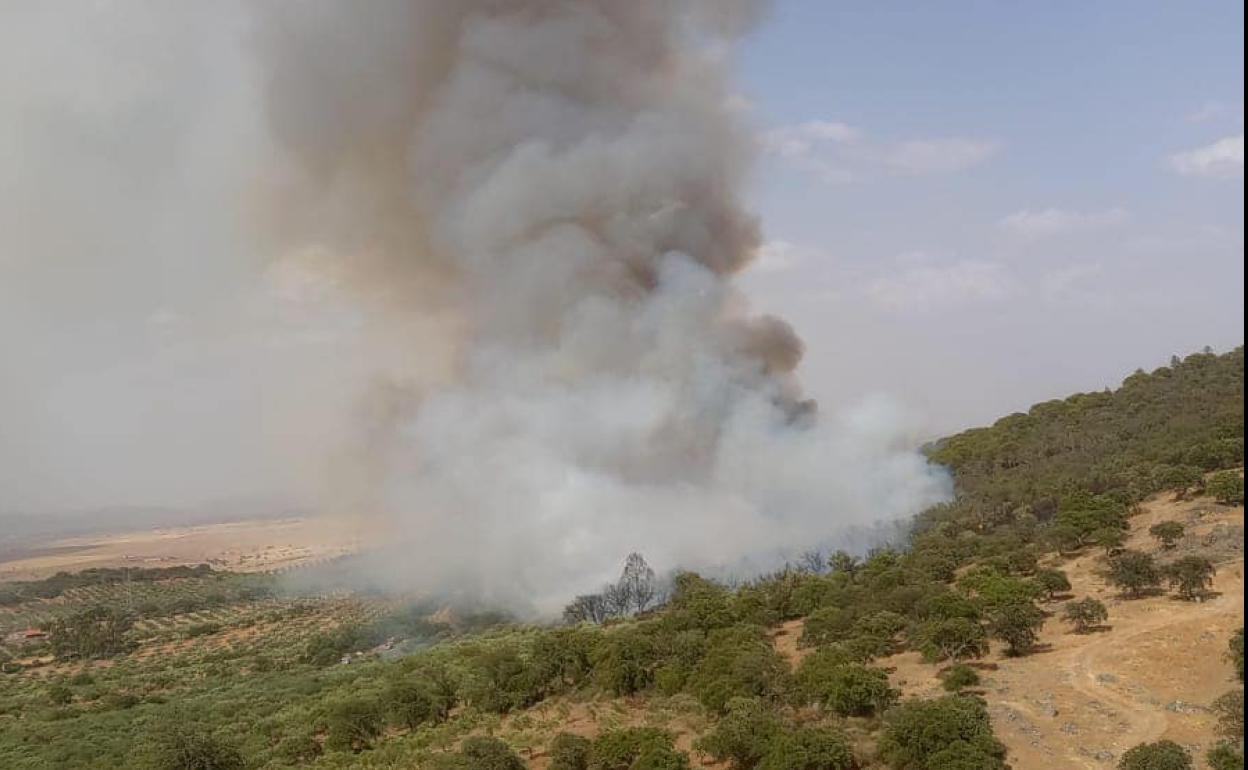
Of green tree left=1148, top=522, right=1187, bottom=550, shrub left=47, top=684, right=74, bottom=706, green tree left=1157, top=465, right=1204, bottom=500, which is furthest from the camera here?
green tree left=1157, top=465, right=1204, bottom=500

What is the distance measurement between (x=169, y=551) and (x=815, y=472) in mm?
89257

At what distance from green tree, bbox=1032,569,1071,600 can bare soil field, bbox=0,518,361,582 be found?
7346 centimetres

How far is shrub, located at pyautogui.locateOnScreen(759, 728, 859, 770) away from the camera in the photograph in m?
16.5

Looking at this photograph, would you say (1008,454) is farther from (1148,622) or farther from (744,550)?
(1148,622)

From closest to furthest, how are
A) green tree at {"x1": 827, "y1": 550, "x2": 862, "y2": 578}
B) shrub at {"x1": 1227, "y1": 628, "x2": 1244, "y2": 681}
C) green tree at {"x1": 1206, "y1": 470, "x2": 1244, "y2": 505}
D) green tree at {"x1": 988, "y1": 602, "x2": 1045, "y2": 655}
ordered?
1. shrub at {"x1": 1227, "y1": 628, "x2": 1244, "y2": 681}
2. green tree at {"x1": 988, "y1": 602, "x2": 1045, "y2": 655}
3. green tree at {"x1": 1206, "y1": 470, "x2": 1244, "y2": 505}
4. green tree at {"x1": 827, "y1": 550, "x2": 862, "y2": 578}

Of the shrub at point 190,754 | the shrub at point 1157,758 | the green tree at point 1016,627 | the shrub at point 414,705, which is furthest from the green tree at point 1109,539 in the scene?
the shrub at point 190,754

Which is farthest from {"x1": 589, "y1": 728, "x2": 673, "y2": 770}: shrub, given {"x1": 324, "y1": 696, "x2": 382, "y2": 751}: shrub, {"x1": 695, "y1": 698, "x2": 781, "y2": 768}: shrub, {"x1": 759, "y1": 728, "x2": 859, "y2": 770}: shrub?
{"x1": 324, "y1": 696, "x2": 382, "y2": 751}: shrub

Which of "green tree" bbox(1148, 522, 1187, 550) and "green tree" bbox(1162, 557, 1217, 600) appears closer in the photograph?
"green tree" bbox(1162, 557, 1217, 600)

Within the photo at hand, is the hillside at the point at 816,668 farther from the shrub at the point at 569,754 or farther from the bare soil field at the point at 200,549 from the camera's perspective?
the bare soil field at the point at 200,549

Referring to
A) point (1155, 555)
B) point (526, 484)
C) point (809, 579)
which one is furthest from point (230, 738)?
point (1155, 555)

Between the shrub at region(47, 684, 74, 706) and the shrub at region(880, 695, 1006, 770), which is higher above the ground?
the shrub at region(880, 695, 1006, 770)

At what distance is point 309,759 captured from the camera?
22.0 m

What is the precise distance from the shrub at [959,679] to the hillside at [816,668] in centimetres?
6

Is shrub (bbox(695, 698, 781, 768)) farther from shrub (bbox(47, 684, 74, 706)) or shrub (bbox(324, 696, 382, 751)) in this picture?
shrub (bbox(47, 684, 74, 706))
